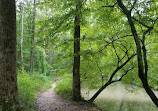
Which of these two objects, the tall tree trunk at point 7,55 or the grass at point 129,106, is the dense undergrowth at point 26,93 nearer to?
the tall tree trunk at point 7,55

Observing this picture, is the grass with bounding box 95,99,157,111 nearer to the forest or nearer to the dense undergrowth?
the forest

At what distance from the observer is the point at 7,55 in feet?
11.5

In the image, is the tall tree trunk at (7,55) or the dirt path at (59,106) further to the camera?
the dirt path at (59,106)

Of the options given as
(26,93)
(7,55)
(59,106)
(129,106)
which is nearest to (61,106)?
(59,106)

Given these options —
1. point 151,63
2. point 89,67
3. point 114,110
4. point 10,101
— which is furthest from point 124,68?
point 10,101

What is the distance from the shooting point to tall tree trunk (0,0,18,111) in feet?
11.3

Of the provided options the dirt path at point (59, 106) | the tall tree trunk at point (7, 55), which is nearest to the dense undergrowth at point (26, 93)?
the dirt path at point (59, 106)

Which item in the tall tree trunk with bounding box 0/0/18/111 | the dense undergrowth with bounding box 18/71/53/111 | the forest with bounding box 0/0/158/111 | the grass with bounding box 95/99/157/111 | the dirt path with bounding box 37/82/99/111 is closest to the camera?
the tall tree trunk with bounding box 0/0/18/111

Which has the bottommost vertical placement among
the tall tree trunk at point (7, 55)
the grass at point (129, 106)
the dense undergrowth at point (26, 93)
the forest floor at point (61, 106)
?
the grass at point (129, 106)

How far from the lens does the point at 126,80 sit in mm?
7785

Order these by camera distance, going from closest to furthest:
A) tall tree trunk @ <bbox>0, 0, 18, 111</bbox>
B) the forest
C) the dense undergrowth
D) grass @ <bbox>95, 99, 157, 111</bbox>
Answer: tall tree trunk @ <bbox>0, 0, 18, 111</bbox>
the forest
the dense undergrowth
grass @ <bbox>95, 99, 157, 111</bbox>

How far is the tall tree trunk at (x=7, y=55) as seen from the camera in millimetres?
3439

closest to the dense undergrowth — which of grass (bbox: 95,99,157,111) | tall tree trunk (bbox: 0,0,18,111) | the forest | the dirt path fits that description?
the forest

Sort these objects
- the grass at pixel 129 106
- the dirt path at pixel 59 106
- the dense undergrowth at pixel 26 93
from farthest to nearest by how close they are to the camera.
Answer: the grass at pixel 129 106 → the dirt path at pixel 59 106 → the dense undergrowth at pixel 26 93
